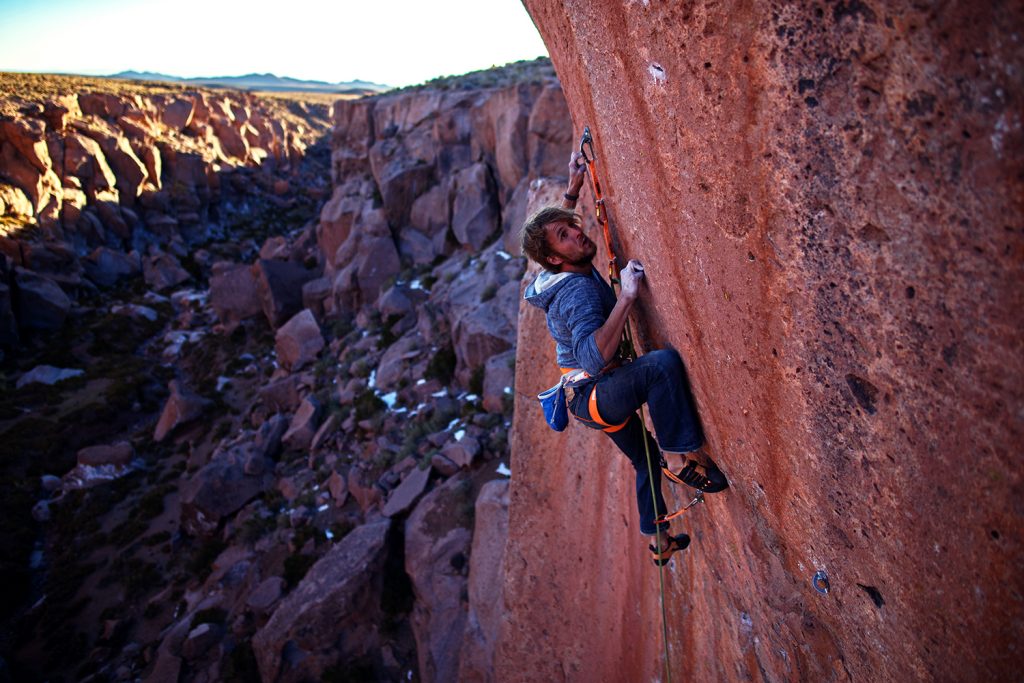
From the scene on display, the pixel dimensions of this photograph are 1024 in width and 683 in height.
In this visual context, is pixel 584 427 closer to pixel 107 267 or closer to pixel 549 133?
pixel 549 133

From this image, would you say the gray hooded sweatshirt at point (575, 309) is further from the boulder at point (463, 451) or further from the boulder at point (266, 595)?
the boulder at point (266, 595)

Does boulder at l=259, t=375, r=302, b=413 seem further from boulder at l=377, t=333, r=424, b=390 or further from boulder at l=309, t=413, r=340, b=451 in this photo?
boulder at l=377, t=333, r=424, b=390

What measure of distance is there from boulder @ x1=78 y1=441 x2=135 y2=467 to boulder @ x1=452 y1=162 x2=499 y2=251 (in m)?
11.4

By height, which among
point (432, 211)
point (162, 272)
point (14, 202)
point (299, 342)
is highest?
point (432, 211)

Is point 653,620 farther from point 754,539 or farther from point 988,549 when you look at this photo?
point 988,549

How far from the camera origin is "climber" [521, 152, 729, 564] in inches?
104

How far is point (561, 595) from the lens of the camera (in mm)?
5043

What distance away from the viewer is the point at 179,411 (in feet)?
54.4

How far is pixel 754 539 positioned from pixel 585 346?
116 centimetres

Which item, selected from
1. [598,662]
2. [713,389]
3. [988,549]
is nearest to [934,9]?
[988,549]

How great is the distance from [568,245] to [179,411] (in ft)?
56.7

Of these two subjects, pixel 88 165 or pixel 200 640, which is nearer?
pixel 200 640

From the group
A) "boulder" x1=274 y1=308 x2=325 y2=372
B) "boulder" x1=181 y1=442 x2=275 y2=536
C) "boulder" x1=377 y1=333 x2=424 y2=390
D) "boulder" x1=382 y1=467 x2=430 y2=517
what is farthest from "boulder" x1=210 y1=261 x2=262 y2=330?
"boulder" x1=382 y1=467 x2=430 y2=517

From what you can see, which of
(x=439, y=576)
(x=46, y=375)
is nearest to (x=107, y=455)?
(x=46, y=375)
